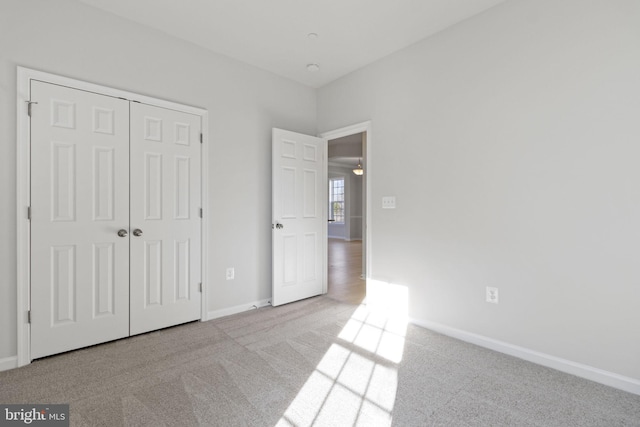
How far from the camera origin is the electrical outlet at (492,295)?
8.03 ft

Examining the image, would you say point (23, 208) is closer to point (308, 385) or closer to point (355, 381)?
point (308, 385)

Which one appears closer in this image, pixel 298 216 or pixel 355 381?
pixel 355 381

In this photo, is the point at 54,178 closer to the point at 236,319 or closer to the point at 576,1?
the point at 236,319

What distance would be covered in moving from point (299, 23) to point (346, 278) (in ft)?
11.9

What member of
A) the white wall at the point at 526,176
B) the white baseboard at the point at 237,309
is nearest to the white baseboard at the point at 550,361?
the white wall at the point at 526,176

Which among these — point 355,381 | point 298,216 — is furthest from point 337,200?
point 355,381

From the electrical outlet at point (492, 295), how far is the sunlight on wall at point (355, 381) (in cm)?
80

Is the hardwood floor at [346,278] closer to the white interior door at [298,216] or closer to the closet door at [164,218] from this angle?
the white interior door at [298,216]

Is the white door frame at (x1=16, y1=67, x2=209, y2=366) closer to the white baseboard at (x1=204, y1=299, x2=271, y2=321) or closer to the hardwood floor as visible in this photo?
the white baseboard at (x1=204, y1=299, x2=271, y2=321)

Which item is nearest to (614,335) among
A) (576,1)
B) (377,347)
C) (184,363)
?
(377,347)

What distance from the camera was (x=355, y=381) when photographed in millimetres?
1969

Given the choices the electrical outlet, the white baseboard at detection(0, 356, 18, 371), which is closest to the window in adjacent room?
the electrical outlet

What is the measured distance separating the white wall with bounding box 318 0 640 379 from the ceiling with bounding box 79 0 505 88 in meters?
0.25

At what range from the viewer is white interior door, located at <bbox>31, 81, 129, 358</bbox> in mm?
2244
